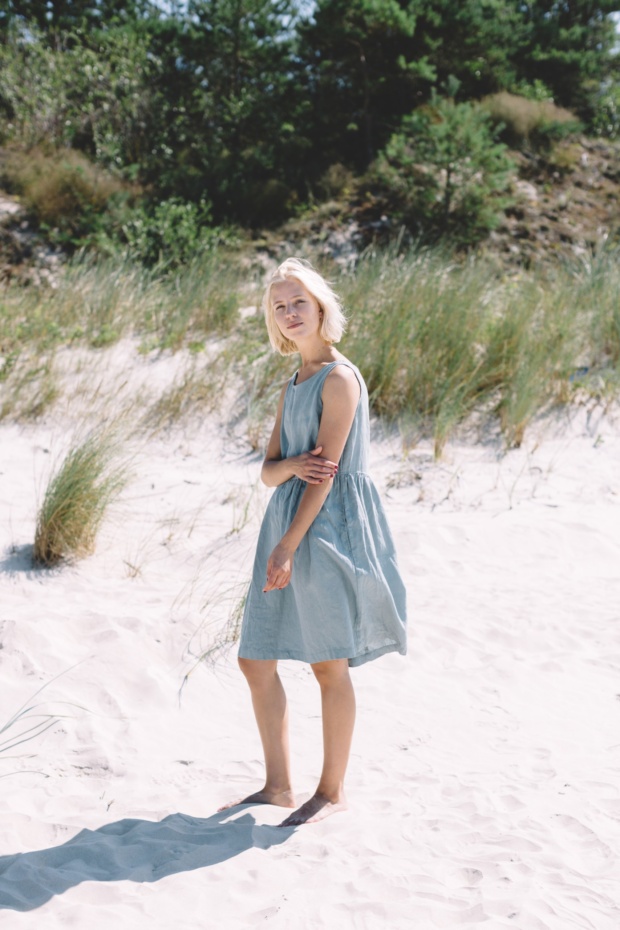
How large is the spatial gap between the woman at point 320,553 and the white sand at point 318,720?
36 cm

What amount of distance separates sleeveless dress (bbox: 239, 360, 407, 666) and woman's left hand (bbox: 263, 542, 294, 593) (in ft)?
0.23

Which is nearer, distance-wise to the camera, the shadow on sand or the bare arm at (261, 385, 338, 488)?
the shadow on sand

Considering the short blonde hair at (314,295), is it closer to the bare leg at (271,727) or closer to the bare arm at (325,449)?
the bare arm at (325,449)

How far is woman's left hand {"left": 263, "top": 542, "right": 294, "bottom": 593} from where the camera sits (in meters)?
2.45

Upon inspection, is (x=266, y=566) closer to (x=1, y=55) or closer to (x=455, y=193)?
(x=455, y=193)

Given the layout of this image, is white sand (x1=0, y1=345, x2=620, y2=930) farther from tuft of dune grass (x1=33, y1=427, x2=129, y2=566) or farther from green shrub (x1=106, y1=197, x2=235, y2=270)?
green shrub (x1=106, y1=197, x2=235, y2=270)

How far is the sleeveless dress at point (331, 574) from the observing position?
2484 mm

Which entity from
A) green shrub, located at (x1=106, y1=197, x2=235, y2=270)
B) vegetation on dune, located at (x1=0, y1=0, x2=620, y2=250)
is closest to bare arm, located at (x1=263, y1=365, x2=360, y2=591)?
green shrub, located at (x1=106, y1=197, x2=235, y2=270)

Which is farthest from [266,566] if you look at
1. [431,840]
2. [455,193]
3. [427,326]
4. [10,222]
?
[10,222]

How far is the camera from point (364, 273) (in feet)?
24.8

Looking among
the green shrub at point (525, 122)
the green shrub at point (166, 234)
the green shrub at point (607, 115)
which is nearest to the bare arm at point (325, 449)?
Answer: the green shrub at point (166, 234)

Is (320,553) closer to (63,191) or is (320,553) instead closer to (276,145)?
(63,191)

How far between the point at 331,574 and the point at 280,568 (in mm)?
153

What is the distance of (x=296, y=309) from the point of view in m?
2.59
